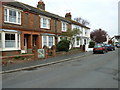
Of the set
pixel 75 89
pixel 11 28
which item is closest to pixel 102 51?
pixel 11 28

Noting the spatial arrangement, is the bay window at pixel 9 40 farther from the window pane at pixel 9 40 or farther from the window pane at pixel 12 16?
the window pane at pixel 12 16

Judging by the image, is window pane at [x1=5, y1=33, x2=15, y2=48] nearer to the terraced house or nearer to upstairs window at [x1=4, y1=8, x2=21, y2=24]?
the terraced house

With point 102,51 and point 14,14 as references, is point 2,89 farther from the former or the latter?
point 102,51

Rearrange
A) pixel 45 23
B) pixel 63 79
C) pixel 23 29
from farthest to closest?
pixel 45 23 → pixel 23 29 → pixel 63 79

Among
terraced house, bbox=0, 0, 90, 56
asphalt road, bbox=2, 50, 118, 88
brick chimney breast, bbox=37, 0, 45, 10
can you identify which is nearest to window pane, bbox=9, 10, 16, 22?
terraced house, bbox=0, 0, 90, 56

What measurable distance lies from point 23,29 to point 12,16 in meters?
2.33

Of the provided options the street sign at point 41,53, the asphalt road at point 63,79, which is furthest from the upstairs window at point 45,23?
the asphalt road at point 63,79

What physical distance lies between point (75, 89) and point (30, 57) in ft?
32.0

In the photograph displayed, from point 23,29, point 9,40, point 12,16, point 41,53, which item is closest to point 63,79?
point 41,53

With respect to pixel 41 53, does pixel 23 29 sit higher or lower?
higher

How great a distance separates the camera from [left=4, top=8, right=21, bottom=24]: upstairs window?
1614 cm

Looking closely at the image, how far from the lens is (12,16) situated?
16.8 metres

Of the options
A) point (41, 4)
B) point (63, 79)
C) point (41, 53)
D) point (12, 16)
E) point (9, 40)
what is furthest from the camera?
point (41, 4)

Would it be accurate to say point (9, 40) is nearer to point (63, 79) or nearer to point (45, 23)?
point (45, 23)
